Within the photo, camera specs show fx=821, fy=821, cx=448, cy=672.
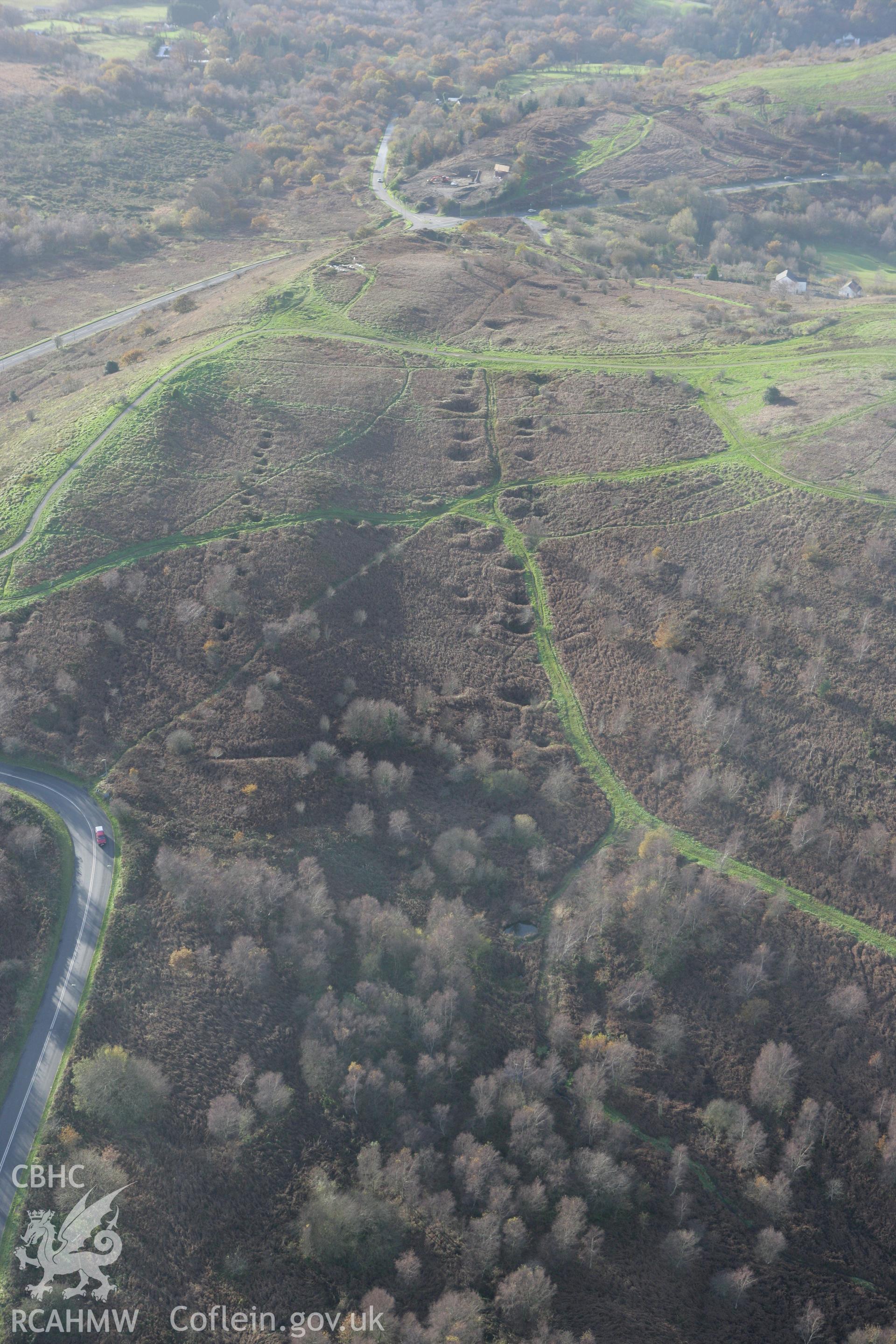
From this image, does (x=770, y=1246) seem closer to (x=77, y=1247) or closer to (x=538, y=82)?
(x=77, y=1247)

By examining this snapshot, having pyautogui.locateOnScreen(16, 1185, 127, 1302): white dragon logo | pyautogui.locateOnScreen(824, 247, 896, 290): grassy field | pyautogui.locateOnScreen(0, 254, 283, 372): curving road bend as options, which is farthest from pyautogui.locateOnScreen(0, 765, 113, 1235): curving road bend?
pyautogui.locateOnScreen(824, 247, 896, 290): grassy field

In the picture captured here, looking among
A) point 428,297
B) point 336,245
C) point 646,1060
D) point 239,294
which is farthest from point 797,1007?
point 336,245

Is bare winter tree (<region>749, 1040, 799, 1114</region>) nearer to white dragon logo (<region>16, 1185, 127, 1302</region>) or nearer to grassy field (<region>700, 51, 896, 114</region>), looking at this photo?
white dragon logo (<region>16, 1185, 127, 1302</region>)

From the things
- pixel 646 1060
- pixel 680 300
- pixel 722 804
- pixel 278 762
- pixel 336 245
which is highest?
pixel 336 245

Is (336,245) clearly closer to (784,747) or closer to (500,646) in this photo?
(500,646)

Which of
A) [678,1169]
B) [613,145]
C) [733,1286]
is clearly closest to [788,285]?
[613,145]
